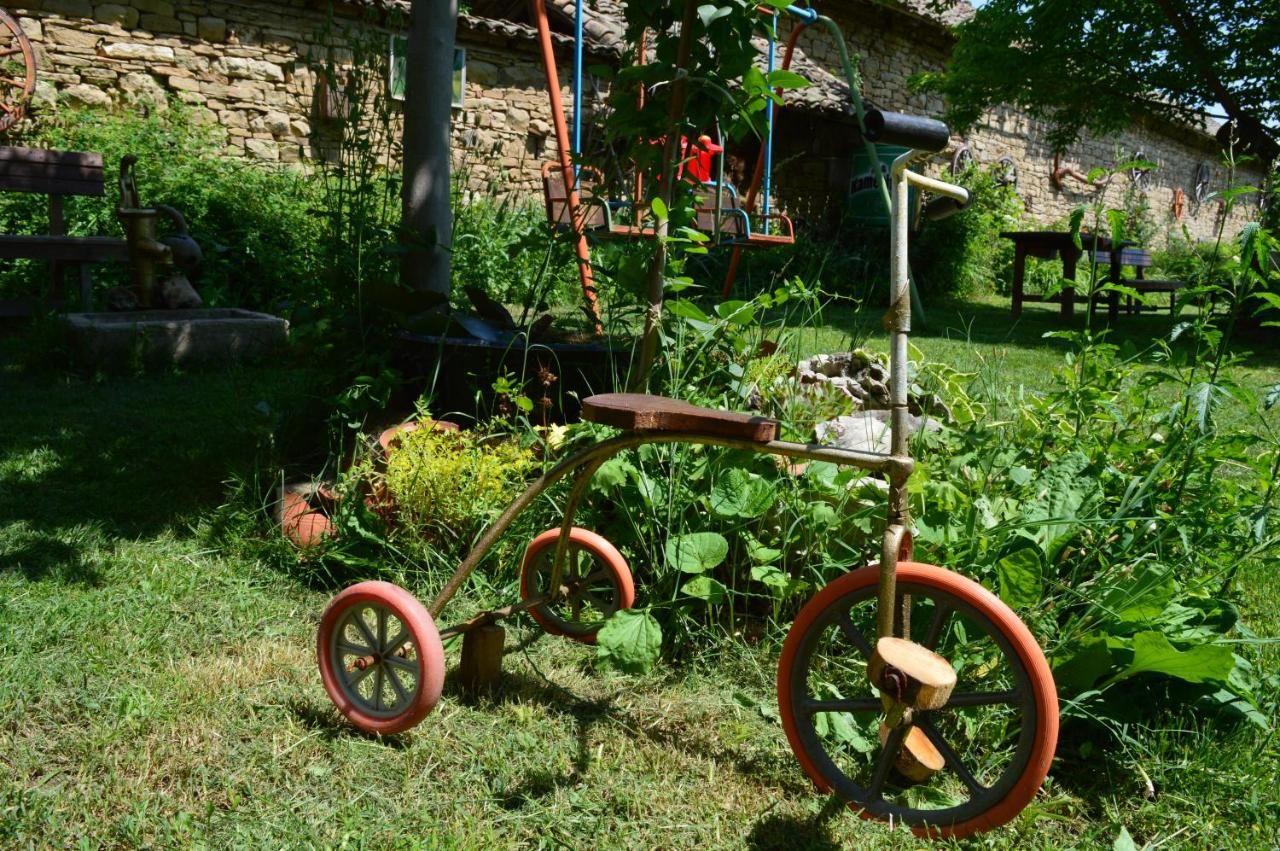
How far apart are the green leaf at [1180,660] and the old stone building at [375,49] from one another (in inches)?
104

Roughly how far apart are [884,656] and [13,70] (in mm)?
8707

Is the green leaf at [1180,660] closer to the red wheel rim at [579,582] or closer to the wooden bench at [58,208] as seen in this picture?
the red wheel rim at [579,582]

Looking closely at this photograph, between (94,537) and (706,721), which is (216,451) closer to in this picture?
(94,537)

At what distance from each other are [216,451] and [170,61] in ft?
21.1

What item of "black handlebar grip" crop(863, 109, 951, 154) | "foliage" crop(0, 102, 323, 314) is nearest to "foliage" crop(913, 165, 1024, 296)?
"foliage" crop(0, 102, 323, 314)

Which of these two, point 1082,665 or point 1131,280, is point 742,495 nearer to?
point 1082,665

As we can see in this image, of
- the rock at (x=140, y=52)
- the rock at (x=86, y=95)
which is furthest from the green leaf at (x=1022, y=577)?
the rock at (x=140, y=52)

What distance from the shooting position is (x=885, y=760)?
1.69 m

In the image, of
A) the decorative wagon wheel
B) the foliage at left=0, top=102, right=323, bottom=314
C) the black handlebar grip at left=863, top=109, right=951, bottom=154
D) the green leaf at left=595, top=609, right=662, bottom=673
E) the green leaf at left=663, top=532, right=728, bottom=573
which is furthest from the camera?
the decorative wagon wheel

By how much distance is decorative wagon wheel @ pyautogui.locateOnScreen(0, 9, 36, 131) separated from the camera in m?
7.64

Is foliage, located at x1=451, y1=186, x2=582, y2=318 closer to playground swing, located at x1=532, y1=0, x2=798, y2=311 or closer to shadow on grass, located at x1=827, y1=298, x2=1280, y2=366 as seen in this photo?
playground swing, located at x1=532, y1=0, x2=798, y2=311

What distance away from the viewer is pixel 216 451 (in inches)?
140

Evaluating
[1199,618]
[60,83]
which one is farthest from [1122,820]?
[60,83]

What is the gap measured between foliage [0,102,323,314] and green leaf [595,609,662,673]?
5.33 m
